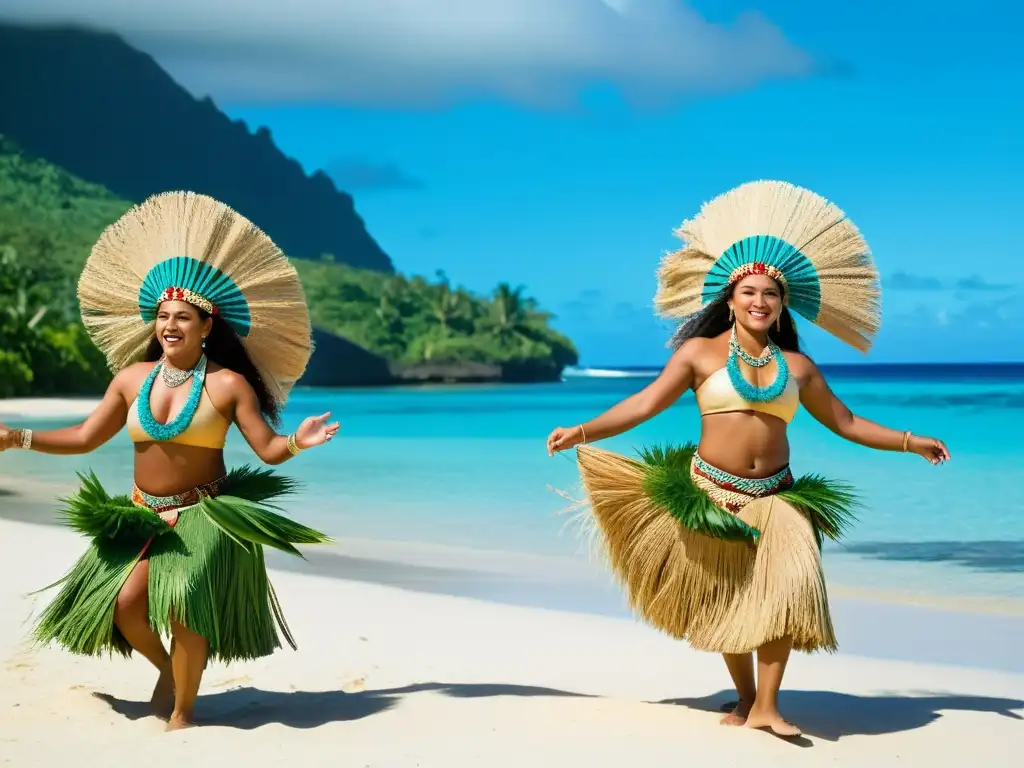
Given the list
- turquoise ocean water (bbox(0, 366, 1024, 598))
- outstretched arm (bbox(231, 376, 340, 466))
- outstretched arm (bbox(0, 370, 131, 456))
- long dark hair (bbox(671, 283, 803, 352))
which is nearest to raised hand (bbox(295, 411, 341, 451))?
outstretched arm (bbox(231, 376, 340, 466))

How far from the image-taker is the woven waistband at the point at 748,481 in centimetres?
412

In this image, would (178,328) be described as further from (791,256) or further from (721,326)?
(791,256)

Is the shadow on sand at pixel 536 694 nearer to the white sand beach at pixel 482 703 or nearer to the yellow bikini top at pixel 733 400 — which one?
the white sand beach at pixel 482 703

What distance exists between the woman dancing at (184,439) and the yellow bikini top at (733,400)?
4.20 feet

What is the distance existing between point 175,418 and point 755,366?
76.4 inches

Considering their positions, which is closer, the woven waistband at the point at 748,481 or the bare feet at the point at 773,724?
the bare feet at the point at 773,724

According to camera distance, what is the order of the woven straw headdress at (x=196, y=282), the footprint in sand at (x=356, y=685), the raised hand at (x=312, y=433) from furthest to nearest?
the footprint in sand at (x=356, y=685) < the woven straw headdress at (x=196, y=282) < the raised hand at (x=312, y=433)

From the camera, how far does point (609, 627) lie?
245 inches

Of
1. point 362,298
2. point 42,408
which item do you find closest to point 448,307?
point 362,298

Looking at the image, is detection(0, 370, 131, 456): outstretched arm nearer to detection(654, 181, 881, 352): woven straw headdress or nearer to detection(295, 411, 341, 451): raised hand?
detection(295, 411, 341, 451): raised hand

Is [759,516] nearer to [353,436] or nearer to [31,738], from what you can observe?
[31,738]

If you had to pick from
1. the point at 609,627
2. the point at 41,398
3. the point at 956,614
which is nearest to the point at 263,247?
the point at 609,627

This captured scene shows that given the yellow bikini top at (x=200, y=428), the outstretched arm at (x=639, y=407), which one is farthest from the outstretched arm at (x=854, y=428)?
the yellow bikini top at (x=200, y=428)

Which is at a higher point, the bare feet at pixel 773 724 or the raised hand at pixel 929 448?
the raised hand at pixel 929 448
